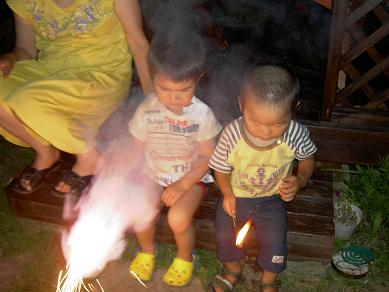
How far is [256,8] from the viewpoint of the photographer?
662 cm

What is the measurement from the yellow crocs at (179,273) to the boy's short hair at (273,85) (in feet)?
4.88

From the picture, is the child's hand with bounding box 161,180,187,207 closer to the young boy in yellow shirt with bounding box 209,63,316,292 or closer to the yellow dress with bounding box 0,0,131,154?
the young boy in yellow shirt with bounding box 209,63,316,292

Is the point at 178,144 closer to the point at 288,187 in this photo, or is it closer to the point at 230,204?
the point at 230,204

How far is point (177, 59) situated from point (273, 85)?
26.1 inches

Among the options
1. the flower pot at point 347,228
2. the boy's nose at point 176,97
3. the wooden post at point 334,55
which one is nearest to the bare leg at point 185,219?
the boy's nose at point 176,97

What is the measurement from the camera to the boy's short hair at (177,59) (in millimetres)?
2851

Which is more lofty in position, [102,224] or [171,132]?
[171,132]

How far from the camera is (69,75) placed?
11.8ft

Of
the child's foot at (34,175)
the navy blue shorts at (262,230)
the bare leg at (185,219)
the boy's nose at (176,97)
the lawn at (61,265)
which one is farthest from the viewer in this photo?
the child's foot at (34,175)

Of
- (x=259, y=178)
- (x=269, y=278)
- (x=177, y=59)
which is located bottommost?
(x=269, y=278)

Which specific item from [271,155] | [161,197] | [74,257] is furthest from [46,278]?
[271,155]

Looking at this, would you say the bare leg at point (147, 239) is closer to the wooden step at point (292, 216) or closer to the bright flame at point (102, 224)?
the bright flame at point (102, 224)

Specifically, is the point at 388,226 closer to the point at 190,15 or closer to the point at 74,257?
the point at 74,257

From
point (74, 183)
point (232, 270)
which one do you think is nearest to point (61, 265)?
point (74, 183)
